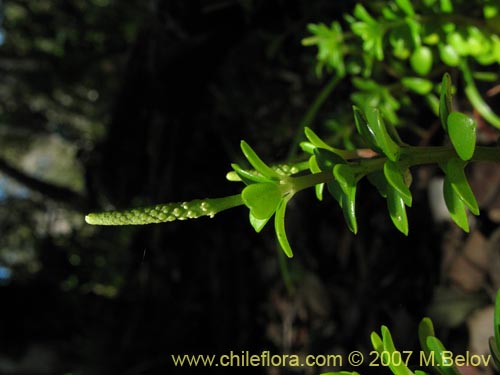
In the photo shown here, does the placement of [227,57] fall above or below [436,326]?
above

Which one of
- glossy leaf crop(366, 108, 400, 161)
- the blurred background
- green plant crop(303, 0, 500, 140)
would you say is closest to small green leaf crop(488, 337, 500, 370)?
glossy leaf crop(366, 108, 400, 161)

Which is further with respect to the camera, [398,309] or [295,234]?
[295,234]

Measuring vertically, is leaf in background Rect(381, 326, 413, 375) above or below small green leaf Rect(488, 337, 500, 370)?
above

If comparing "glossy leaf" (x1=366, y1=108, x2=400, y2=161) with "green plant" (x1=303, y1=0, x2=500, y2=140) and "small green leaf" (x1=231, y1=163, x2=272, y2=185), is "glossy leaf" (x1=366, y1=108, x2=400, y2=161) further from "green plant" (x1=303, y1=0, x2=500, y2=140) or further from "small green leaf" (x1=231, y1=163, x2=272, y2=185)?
"green plant" (x1=303, y1=0, x2=500, y2=140)

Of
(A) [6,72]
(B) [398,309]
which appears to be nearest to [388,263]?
(B) [398,309]

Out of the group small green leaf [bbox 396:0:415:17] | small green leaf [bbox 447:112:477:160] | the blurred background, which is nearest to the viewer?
small green leaf [bbox 447:112:477:160]

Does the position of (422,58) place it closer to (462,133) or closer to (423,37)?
(423,37)

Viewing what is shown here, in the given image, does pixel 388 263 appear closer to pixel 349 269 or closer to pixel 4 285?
pixel 349 269
